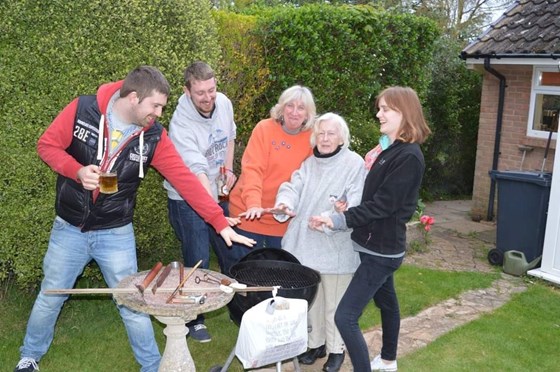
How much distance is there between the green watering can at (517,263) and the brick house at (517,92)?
85.6 inches

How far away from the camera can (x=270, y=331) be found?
3.12 meters

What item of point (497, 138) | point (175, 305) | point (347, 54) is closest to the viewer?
point (175, 305)

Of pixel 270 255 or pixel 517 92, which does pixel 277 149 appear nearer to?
pixel 270 255

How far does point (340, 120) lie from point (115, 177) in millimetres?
1541

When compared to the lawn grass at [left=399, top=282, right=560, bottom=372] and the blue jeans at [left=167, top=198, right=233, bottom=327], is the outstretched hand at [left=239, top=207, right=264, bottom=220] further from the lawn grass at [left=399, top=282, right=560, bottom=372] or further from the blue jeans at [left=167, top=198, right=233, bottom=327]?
the lawn grass at [left=399, top=282, right=560, bottom=372]

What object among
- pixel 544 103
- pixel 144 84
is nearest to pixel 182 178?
pixel 144 84

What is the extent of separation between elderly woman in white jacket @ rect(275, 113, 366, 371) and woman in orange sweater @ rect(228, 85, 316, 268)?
148 millimetres

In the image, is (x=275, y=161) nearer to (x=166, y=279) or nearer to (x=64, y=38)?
Answer: (x=166, y=279)

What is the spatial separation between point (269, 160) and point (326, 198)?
1.82 feet

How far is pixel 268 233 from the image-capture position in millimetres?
4371

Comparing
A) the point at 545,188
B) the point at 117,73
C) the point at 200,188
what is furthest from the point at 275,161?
the point at 545,188

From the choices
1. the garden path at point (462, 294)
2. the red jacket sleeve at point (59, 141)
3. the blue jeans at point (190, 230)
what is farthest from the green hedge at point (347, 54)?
the red jacket sleeve at point (59, 141)

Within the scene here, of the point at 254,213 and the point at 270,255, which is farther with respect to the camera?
the point at 254,213

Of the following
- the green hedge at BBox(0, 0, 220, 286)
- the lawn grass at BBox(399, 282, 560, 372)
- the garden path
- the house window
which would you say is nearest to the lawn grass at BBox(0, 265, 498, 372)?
the lawn grass at BBox(399, 282, 560, 372)
